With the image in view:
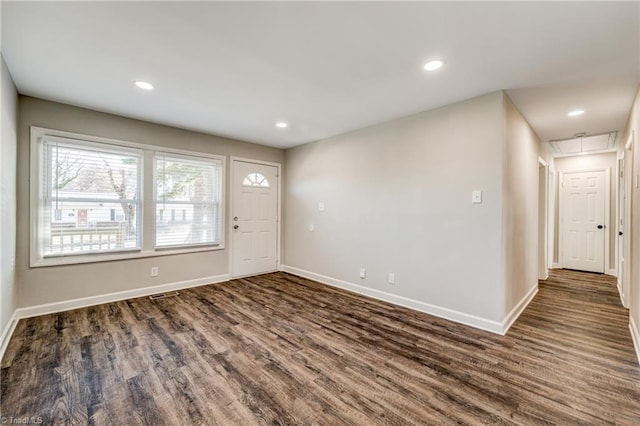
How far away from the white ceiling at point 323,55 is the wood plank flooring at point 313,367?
2430mm

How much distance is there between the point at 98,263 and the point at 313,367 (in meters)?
3.14

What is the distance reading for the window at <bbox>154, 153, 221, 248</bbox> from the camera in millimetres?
4047

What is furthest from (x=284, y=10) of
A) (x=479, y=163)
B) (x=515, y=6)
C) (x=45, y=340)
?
(x=45, y=340)

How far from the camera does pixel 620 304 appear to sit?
3.64 metres

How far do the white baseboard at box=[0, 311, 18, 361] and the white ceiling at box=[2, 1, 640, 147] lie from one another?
234cm

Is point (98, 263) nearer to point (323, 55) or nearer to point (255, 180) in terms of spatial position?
point (255, 180)

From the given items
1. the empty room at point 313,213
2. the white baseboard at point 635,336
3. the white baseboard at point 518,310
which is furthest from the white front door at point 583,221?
the white baseboard at point 635,336

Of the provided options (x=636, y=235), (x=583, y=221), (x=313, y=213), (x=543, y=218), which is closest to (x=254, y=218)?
(x=313, y=213)

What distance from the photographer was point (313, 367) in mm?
2154

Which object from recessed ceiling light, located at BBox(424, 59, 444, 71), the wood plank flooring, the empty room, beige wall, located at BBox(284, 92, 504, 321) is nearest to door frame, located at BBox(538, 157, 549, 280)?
the empty room

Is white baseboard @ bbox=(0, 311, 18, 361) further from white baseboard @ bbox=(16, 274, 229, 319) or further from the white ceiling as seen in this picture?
the white ceiling

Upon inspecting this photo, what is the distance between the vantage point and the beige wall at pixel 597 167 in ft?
17.1

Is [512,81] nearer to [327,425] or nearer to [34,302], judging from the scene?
[327,425]

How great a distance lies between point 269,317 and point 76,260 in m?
2.48
